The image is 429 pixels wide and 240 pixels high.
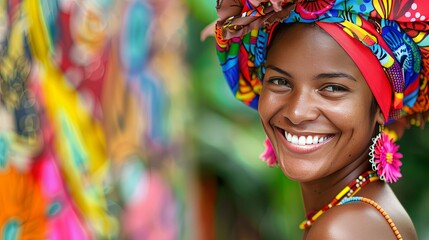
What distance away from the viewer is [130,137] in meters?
4.89

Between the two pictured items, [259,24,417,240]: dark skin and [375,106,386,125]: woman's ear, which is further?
[375,106,386,125]: woman's ear

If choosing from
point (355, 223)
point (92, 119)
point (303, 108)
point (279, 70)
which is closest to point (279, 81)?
Result: point (279, 70)

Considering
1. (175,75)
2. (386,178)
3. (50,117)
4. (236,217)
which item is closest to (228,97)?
(175,75)

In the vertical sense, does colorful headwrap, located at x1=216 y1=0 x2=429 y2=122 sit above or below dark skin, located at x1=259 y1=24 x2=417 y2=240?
above

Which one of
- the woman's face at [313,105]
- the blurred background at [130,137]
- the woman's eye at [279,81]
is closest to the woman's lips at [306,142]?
the woman's face at [313,105]

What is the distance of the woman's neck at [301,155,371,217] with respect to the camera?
2566mm

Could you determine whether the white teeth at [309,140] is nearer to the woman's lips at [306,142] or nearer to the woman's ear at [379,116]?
the woman's lips at [306,142]

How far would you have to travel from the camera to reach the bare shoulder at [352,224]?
2.27 meters

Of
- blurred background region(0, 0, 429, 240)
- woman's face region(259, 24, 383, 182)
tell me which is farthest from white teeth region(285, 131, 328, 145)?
blurred background region(0, 0, 429, 240)

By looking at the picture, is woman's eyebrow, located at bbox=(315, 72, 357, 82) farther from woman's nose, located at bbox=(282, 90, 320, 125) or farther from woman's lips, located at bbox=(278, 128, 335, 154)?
woman's lips, located at bbox=(278, 128, 335, 154)

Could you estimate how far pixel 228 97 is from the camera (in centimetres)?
518

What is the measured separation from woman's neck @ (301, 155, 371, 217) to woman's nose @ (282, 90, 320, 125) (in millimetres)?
251

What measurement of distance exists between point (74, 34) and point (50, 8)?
19 cm

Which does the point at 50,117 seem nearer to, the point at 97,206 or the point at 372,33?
the point at 97,206
